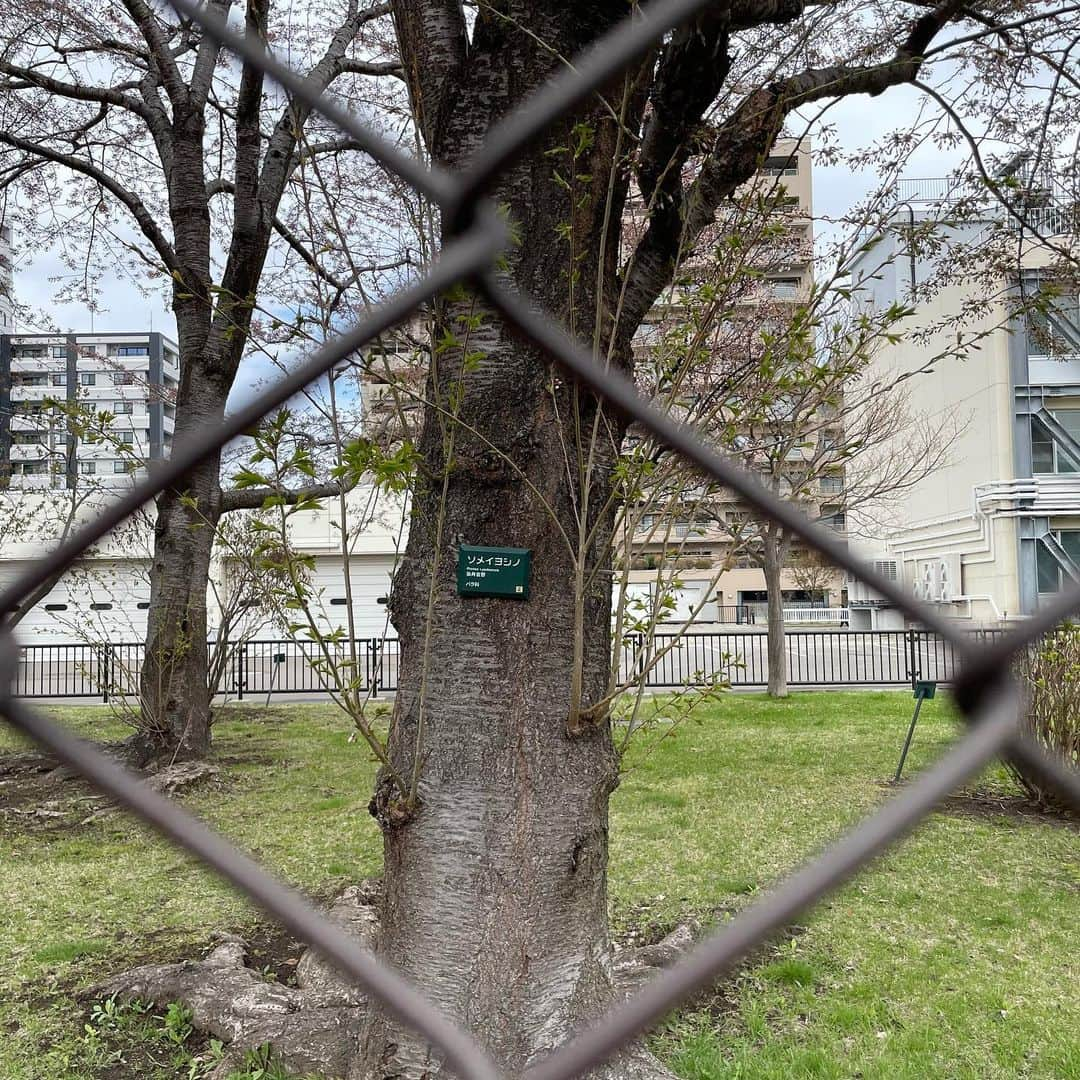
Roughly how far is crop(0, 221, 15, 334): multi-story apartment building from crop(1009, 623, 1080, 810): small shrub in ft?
28.3

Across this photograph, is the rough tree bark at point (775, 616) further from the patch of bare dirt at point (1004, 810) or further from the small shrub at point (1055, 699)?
the small shrub at point (1055, 699)

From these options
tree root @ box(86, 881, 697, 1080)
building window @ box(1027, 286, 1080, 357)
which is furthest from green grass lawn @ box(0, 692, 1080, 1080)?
building window @ box(1027, 286, 1080, 357)

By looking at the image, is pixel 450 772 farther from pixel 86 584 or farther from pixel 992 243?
pixel 86 584

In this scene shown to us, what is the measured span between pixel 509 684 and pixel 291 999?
5.17 ft

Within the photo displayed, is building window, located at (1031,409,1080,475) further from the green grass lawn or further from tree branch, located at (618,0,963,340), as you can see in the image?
tree branch, located at (618,0,963,340)

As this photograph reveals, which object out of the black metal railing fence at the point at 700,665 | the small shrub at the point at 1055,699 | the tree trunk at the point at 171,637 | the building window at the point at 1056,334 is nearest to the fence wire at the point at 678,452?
the building window at the point at 1056,334

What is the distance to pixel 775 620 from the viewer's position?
33.1ft

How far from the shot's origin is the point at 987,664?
1.67ft

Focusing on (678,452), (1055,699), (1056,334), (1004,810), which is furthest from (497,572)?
(1004,810)

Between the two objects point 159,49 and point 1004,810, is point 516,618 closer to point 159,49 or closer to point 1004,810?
point 1004,810

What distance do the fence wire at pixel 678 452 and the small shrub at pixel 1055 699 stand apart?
5.36m

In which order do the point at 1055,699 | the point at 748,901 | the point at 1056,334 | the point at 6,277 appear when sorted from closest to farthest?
the point at 748,901 → the point at 1056,334 → the point at 1055,699 → the point at 6,277

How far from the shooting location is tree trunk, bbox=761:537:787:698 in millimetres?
10156

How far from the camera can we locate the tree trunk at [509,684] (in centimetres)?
223
